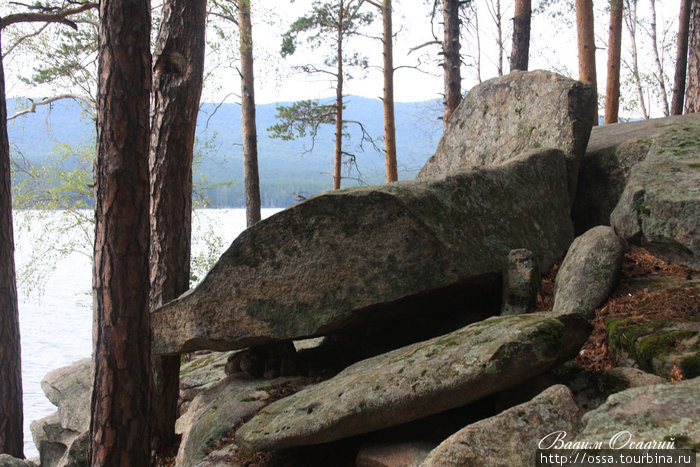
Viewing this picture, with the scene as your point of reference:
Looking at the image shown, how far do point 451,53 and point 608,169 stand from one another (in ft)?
24.1

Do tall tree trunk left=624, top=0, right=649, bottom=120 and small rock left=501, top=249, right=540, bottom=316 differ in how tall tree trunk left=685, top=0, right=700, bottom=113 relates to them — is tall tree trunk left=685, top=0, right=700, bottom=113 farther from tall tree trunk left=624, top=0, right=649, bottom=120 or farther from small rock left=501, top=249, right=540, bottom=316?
tall tree trunk left=624, top=0, right=649, bottom=120

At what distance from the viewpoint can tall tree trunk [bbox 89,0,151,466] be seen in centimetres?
498

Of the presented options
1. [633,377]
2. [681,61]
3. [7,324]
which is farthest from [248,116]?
[633,377]

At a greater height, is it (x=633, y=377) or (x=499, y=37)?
(x=499, y=37)

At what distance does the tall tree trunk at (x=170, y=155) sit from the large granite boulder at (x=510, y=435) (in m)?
4.38

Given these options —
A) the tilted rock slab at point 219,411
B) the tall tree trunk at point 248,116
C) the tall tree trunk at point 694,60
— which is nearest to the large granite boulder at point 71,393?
the tilted rock slab at point 219,411

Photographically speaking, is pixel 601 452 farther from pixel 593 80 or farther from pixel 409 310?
pixel 593 80

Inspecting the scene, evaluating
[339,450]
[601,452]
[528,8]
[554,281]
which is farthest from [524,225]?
[528,8]

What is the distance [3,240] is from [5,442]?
300cm

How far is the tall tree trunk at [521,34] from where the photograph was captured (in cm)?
1317

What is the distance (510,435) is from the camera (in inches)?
129

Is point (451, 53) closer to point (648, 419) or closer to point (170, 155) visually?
point (170, 155)

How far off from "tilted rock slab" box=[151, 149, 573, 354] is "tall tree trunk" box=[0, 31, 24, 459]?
3864 mm

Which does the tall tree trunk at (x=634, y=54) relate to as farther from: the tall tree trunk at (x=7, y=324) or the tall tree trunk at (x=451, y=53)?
the tall tree trunk at (x=7, y=324)
